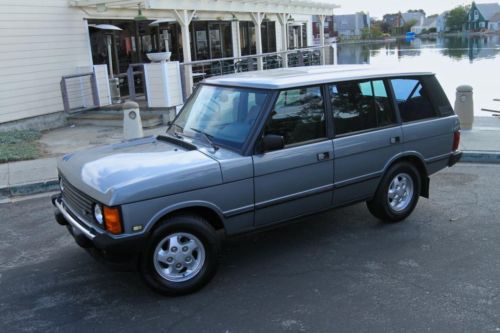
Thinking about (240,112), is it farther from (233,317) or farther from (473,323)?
A: (473,323)

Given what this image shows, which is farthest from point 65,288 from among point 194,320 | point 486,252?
point 486,252

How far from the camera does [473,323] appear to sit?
348cm

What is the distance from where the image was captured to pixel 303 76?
4.72 metres

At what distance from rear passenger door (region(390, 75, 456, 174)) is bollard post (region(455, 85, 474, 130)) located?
16.0 feet

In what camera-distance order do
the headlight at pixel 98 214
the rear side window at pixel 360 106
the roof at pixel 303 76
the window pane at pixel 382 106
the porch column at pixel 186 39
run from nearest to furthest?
the headlight at pixel 98 214 < the roof at pixel 303 76 < the rear side window at pixel 360 106 < the window pane at pixel 382 106 < the porch column at pixel 186 39

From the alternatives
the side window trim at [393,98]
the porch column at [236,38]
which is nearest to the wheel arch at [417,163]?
the side window trim at [393,98]

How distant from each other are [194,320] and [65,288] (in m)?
1.27

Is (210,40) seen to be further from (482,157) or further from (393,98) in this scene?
(393,98)

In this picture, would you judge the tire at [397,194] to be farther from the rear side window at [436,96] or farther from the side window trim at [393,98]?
the rear side window at [436,96]

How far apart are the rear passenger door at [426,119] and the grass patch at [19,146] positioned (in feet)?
21.8

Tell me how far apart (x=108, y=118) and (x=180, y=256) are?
30.9 feet

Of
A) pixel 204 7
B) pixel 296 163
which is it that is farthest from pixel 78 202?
pixel 204 7

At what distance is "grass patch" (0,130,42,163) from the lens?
898 cm

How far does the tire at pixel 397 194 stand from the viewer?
519cm
